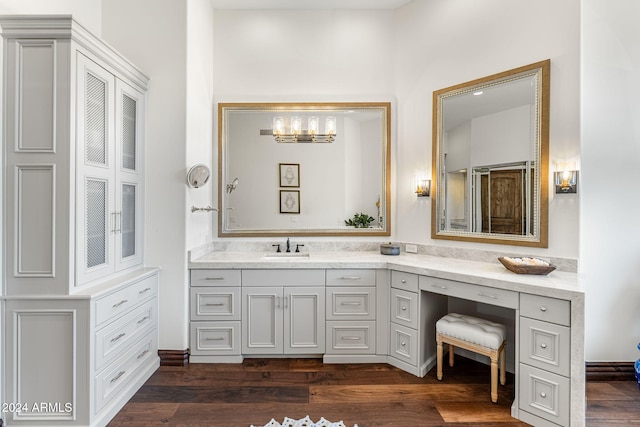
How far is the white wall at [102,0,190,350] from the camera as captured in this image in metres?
2.66

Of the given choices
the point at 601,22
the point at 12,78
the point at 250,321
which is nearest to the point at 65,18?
the point at 12,78

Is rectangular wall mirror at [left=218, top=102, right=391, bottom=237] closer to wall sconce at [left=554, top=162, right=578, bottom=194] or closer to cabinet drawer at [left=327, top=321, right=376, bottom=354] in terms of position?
cabinet drawer at [left=327, top=321, right=376, bottom=354]

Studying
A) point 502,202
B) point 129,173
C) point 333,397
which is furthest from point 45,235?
point 502,202

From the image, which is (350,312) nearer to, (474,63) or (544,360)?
A: (544,360)

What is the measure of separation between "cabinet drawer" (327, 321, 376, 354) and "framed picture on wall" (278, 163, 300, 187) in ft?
4.95

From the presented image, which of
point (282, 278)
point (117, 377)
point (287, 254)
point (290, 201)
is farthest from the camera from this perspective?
point (290, 201)

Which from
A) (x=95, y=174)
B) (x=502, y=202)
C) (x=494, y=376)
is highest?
(x=95, y=174)

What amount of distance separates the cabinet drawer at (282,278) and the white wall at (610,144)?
2089 millimetres

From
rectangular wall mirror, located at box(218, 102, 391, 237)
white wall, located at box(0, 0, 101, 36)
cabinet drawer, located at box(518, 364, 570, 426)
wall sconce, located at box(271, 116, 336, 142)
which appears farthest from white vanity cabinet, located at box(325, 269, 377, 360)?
white wall, located at box(0, 0, 101, 36)

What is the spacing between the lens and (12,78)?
72.0 inches

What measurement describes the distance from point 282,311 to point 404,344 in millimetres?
1078

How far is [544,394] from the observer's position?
6.38 feet

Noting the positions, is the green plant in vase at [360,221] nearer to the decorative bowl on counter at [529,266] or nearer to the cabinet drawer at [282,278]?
the cabinet drawer at [282,278]

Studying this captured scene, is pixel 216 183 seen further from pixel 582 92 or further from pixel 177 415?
pixel 582 92
